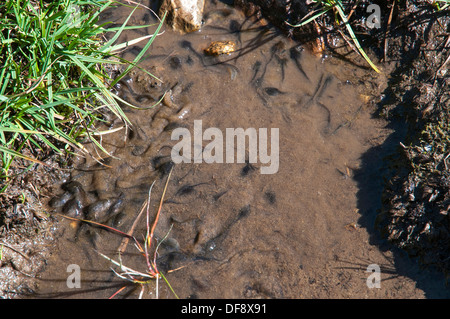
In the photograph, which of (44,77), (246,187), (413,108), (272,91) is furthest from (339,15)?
(44,77)

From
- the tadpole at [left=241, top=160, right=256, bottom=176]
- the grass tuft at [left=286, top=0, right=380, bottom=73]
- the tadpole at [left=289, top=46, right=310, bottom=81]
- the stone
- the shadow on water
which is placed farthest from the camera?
the stone

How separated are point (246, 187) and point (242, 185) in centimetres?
4

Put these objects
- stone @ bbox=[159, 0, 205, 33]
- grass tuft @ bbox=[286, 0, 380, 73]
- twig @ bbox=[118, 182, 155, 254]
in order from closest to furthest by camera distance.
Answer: twig @ bbox=[118, 182, 155, 254], grass tuft @ bbox=[286, 0, 380, 73], stone @ bbox=[159, 0, 205, 33]

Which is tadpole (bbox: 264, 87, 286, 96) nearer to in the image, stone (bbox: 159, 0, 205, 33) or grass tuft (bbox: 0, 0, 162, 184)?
stone (bbox: 159, 0, 205, 33)

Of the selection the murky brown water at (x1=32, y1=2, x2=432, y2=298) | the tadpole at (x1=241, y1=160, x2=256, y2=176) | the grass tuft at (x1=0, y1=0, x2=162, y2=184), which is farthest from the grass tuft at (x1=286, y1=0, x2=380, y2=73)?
the grass tuft at (x1=0, y1=0, x2=162, y2=184)

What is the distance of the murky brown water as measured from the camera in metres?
2.96

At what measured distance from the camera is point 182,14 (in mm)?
4031

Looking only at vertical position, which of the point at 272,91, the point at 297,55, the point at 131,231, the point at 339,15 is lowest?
the point at 131,231

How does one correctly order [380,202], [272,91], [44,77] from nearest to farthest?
1. [44,77]
2. [380,202]
3. [272,91]

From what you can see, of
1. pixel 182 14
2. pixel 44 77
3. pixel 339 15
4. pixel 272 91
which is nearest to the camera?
pixel 44 77

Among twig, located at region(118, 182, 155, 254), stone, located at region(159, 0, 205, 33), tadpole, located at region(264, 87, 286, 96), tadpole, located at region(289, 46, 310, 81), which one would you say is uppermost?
stone, located at region(159, 0, 205, 33)

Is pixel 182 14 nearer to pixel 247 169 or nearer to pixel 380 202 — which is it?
pixel 247 169

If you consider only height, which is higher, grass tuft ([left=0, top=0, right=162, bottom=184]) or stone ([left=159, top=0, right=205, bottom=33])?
stone ([left=159, top=0, right=205, bottom=33])

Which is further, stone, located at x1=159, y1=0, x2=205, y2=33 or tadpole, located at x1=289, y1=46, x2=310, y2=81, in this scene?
stone, located at x1=159, y1=0, x2=205, y2=33
